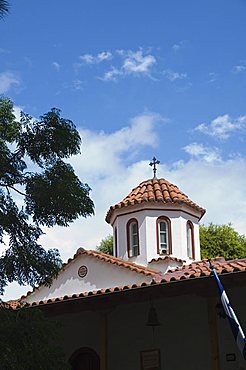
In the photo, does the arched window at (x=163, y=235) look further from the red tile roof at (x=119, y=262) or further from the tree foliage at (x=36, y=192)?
the tree foliage at (x=36, y=192)

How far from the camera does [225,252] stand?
33.5 metres

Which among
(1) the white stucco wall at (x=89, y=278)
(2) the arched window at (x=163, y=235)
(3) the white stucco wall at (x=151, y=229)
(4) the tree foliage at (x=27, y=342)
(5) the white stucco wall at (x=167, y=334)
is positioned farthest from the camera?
(2) the arched window at (x=163, y=235)

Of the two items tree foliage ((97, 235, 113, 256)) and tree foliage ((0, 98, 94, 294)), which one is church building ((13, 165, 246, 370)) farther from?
tree foliage ((97, 235, 113, 256))

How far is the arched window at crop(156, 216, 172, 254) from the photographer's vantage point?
1916 cm

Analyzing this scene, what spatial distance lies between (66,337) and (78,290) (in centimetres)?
294

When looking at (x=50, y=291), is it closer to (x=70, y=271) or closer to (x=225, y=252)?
(x=70, y=271)

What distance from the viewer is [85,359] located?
14.8 meters

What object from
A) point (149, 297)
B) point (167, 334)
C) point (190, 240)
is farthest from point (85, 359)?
point (190, 240)

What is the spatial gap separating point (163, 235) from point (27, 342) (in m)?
11.9


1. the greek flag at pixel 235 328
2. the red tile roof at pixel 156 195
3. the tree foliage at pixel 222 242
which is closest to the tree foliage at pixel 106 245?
the tree foliage at pixel 222 242

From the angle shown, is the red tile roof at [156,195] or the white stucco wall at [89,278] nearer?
the white stucco wall at [89,278]

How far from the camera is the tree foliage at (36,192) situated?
28.1 feet

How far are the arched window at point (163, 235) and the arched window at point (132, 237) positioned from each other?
65 centimetres

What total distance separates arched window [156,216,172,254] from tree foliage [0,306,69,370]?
11121 mm
